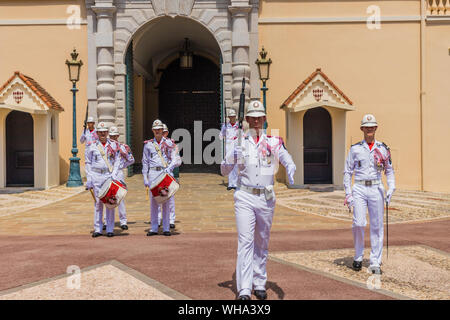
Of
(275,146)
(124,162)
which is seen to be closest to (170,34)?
(124,162)

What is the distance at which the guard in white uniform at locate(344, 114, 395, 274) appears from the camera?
253 inches

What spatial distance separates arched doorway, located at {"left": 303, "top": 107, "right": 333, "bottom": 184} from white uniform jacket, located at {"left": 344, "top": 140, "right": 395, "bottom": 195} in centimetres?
972

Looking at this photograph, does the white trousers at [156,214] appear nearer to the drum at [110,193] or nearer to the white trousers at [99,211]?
the drum at [110,193]

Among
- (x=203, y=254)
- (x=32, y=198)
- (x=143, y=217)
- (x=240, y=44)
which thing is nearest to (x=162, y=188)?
(x=203, y=254)

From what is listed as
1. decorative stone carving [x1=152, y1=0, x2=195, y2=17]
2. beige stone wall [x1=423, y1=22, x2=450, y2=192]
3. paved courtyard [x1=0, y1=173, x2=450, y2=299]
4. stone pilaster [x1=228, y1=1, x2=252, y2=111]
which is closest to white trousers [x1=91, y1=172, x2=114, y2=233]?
paved courtyard [x1=0, y1=173, x2=450, y2=299]

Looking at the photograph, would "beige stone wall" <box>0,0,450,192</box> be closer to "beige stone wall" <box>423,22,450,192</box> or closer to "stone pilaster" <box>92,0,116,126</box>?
"beige stone wall" <box>423,22,450,192</box>

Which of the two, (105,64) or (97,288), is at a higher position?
(105,64)

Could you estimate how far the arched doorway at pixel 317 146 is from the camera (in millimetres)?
16422

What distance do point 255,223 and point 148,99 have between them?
18657 mm

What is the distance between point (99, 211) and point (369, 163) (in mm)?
4793

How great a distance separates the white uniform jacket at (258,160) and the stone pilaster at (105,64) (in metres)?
12.2

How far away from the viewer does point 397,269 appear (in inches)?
250

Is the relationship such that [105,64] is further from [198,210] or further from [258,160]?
[258,160]
